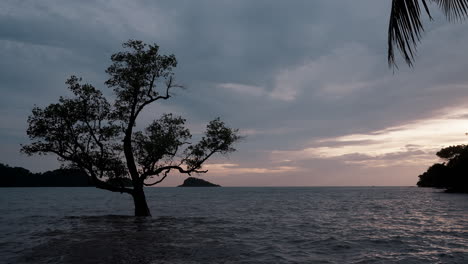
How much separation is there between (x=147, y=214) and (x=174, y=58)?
49.8ft

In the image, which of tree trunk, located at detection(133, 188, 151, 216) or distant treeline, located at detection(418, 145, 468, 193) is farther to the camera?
distant treeline, located at detection(418, 145, 468, 193)

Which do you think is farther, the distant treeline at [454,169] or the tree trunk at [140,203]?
the distant treeline at [454,169]

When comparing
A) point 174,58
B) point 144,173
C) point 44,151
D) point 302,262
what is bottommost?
point 302,262

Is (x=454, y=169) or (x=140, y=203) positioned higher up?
(x=454, y=169)

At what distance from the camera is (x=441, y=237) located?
21.8 m

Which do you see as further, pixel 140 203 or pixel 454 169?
pixel 454 169

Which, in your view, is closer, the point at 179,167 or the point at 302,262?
the point at 302,262

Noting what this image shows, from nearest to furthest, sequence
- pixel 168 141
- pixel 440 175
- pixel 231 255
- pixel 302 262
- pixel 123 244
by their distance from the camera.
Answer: pixel 302 262 < pixel 231 255 < pixel 123 244 < pixel 168 141 < pixel 440 175

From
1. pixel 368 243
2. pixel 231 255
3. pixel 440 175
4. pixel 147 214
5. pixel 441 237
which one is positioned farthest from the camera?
pixel 440 175

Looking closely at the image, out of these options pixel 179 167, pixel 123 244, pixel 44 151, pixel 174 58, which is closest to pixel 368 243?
pixel 123 244

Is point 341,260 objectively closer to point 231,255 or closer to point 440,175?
point 231,255

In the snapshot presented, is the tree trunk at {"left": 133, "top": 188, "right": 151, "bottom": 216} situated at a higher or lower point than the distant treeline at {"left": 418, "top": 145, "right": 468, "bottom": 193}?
lower

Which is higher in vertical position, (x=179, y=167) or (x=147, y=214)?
(x=179, y=167)

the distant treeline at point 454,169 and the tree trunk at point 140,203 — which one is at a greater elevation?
the distant treeline at point 454,169
